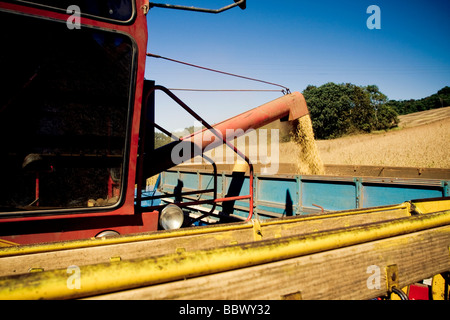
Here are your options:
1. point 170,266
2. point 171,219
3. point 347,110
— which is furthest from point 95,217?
point 347,110

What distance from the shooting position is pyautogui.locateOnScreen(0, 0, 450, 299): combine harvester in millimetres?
723

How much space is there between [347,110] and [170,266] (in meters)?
46.3

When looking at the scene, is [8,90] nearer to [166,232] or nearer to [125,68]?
[125,68]

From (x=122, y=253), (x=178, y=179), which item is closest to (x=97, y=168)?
(x=122, y=253)

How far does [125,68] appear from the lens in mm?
2064

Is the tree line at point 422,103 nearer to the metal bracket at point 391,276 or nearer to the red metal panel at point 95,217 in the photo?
the red metal panel at point 95,217

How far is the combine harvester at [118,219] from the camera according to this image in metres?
0.72

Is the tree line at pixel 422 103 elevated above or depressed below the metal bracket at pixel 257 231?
above

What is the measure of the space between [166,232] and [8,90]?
156 cm

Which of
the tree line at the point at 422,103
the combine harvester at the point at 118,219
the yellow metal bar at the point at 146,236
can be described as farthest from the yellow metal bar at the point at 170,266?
the tree line at the point at 422,103

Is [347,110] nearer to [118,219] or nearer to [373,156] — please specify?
[373,156]

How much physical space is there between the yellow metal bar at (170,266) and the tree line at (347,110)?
128ft

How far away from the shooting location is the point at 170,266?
2.18ft

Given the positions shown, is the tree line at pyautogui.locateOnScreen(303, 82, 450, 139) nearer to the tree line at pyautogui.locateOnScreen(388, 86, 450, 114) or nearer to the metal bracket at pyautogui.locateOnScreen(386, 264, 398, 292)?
the tree line at pyautogui.locateOnScreen(388, 86, 450, 114)
